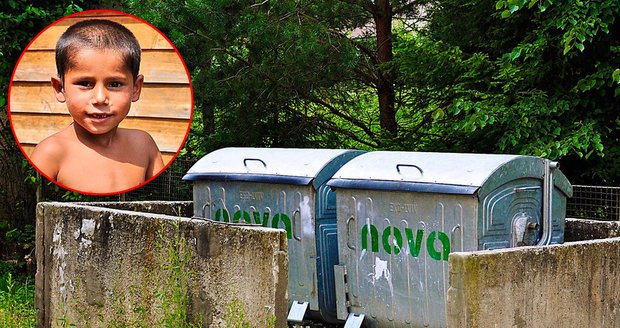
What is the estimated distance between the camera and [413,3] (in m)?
15.5

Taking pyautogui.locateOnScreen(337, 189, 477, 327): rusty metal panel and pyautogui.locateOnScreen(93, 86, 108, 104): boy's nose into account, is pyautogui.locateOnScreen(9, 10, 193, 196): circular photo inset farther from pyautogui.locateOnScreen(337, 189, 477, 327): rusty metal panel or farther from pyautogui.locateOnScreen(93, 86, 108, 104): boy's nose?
pyautogui.locateOnScreen(337, 189, 477, 327): rusty metal panel

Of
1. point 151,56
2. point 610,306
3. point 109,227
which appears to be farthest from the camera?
point 109,227

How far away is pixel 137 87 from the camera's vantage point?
439 cm

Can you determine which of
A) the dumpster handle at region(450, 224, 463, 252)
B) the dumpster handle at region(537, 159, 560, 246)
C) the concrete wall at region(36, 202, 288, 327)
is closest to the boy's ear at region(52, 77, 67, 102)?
the concrete wall at region(36, 202, 288, 327)

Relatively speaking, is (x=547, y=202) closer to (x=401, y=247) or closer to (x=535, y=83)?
(x=401, y=247)

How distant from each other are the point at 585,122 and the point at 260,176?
4.97m

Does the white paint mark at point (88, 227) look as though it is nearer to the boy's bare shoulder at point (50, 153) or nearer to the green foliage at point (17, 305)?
the green foliage at point (17, 305)

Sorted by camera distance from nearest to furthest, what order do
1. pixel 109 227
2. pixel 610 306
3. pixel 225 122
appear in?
pixel 610 306
pixel 109 227
pixel 225 122

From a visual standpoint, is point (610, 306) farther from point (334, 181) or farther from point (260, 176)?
point (260, 176)

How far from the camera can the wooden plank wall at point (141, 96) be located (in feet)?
14.8

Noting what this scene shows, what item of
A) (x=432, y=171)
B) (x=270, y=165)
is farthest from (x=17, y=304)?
(x=432, y=171)

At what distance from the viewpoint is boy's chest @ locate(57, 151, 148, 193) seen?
452 centimetres

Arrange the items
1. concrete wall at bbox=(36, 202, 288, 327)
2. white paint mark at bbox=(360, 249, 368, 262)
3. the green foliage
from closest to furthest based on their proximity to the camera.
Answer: concrete wall at bbox=(36, 202, 288, 327), white paint mark at bbox=(360, 249, 368, 262), the green foliage

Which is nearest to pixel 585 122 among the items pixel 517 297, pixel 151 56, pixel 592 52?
pixel 592 52
